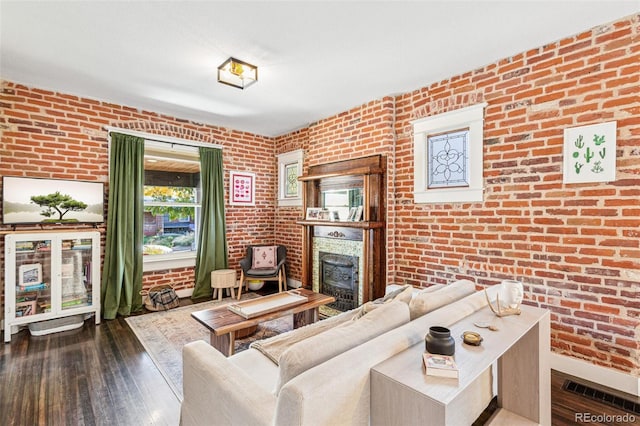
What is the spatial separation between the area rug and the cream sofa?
3.16ft

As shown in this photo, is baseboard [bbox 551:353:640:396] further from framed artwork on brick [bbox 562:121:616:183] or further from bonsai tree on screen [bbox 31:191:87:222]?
bonsai tree on screen [bbox 31:191:87:222]

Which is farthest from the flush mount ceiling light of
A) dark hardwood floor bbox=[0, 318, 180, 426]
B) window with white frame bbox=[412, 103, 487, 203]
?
dark hardwood floor bbox=[0, 318, 180, 426]

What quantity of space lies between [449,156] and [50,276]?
4503 mm

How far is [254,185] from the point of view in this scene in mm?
5207

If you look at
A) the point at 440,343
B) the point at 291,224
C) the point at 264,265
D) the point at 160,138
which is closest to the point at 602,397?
the point at 440,343

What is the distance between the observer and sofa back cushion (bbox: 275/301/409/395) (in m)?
1.16

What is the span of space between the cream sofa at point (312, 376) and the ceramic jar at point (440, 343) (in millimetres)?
124

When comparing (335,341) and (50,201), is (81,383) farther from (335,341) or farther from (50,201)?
(335,341)

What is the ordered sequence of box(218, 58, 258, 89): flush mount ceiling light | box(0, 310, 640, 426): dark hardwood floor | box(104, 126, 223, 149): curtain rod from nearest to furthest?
box(0, 310, 640, 426): dark hardwood floor
box(218, 58, 258, 89): flush mount ceiling light
box(104, 126, 223, 149): curtain rod

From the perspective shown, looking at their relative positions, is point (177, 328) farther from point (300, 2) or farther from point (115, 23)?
point (300, 2)

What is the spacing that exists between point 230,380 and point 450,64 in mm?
3113

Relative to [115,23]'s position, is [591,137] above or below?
below

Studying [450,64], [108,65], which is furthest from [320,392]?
[108,65]

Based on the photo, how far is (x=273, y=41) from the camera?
94.2 inches
